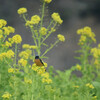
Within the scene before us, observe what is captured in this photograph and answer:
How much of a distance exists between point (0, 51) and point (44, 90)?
0.86 metres

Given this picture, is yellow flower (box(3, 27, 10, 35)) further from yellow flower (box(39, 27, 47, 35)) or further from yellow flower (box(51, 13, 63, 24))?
yellow flower (box(51, 13, 63, 24))

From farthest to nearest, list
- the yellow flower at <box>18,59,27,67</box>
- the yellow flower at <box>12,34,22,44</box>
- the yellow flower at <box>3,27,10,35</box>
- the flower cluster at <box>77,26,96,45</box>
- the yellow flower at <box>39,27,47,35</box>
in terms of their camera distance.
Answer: the flower cluster at <box>77,26,96,45</box>, the yellow flower at <box>39,27,47,35</box>, the yellow flower at <box>3,27,10,35</box>, the yellow flower at <box>12,34,22,44</box>, the yellow flower at <box>18,59,27,67</box>

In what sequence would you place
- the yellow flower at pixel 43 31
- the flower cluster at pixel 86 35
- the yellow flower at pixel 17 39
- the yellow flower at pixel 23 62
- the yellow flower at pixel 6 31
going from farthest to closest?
the flower cluster at pixel 86 35 → the yellow flower at pixel 43 31 → the yellow flower at pixel 6 31 → the yellow flower at pixel 17 39 → the yellow flower at pixel 23 62

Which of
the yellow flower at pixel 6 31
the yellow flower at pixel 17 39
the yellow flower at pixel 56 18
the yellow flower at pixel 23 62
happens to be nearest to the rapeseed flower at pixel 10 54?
the yellow flower at pixel 23 62

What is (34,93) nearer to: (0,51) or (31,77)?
(31,77)

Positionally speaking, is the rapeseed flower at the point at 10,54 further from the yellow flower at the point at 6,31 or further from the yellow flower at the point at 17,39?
the yellow flower at the point at 6,31

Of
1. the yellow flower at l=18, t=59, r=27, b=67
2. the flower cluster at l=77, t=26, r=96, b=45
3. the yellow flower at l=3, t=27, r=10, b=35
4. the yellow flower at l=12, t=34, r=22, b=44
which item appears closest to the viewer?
the yellow flower at l=18, t=59, r=27, b=67

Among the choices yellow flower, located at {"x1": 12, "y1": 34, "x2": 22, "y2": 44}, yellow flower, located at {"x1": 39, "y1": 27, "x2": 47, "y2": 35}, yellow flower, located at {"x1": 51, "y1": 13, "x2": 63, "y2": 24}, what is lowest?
yellow flower, located at {"x1": 12, "y1": 34, "x2": 22, "y2": 44}

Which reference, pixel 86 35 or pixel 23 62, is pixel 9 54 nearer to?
pixel 23 62

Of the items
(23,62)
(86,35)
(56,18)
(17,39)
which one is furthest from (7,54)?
(86,35)

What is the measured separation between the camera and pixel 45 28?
5.55 metres

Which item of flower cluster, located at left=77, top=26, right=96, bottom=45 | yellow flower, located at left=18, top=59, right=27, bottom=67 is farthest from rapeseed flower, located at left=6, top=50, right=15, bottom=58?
flower cluster, located at left=77, top=26, right=96, bottom=45

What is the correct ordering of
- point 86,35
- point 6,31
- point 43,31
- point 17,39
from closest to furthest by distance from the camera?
point 17,39 → point 6,31 → point 43,31 → point 86,35

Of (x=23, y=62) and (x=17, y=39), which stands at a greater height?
(x=17, y=39)
